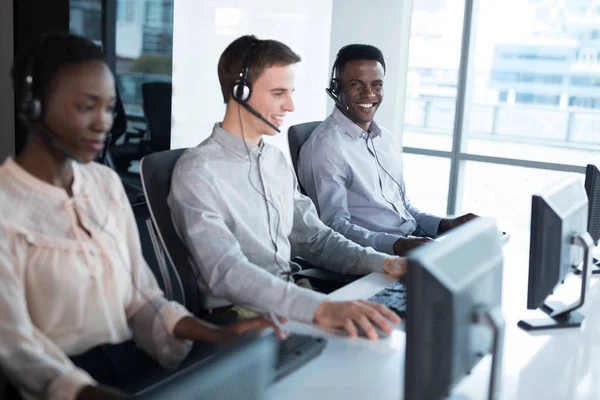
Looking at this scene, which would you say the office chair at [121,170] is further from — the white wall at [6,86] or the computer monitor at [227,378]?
→ the computer monitor at [227,378]

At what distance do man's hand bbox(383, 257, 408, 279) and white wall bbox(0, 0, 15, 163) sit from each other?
1.77 metres

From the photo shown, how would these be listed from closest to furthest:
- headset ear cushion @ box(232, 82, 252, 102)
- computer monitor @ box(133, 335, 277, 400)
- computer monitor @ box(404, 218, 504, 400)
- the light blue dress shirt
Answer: computer monitor @ box(133, 335, 277, 400), computer monitor @ box(404, 218, 504, 400), headset ear cushion @ box(232, 82, 252, 102), the light blue dress shirt

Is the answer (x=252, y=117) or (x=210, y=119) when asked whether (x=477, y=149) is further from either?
(x=252, y=117)

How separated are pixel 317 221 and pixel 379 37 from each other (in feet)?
10.3

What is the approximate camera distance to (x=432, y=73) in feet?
17.5

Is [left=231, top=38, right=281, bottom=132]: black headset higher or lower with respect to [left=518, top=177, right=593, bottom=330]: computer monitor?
higher

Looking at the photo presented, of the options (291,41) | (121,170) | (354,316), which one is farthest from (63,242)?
(291,41)

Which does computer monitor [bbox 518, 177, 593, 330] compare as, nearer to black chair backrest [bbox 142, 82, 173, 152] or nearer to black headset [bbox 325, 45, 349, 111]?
black headset [bbox 325, 45, 349, 111]

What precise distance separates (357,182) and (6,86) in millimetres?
1535

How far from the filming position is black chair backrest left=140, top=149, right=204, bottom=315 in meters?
1.69

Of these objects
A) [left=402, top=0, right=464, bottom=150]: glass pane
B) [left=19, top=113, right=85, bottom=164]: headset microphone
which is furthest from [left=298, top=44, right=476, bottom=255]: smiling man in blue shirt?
[left=402, top=0, right=464, bottom=150]: glass pane

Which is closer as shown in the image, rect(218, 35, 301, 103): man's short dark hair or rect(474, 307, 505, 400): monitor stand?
rect(474, 307, 505, 400): monitor stand

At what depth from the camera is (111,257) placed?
133 cm

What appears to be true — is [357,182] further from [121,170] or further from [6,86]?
[6,86]
